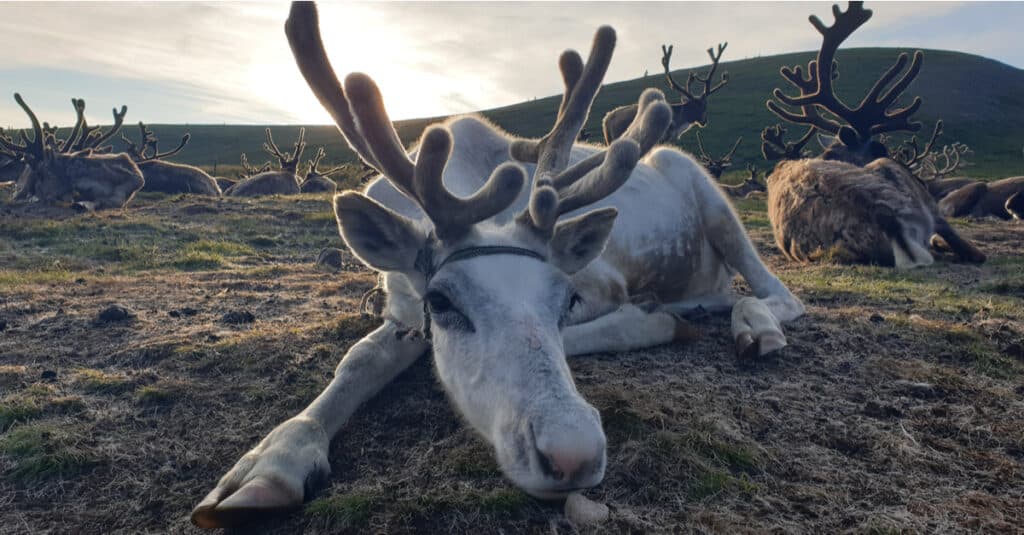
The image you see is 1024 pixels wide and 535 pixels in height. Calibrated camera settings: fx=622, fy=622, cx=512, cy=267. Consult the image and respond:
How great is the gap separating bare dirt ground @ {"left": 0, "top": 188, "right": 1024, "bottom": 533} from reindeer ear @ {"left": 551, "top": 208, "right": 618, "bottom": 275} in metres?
0.70

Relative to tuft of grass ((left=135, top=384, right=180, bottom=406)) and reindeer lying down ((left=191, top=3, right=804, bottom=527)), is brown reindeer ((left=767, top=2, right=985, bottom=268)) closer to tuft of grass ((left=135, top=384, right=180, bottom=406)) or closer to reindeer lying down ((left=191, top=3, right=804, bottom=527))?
reindeer lying down ((left=191, top=3, right=804, bottom=527))

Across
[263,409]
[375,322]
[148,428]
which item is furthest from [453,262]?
[375,322]

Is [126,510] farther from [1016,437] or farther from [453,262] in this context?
[1016,437]

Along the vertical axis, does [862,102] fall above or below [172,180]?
above

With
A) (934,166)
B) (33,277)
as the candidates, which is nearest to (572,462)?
(33,277)

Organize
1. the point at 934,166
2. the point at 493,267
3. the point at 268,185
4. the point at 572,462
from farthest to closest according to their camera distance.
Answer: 1. the point at 934,166
2. the point at 268,185
3. the point at 493,267
4. the point at 572,462

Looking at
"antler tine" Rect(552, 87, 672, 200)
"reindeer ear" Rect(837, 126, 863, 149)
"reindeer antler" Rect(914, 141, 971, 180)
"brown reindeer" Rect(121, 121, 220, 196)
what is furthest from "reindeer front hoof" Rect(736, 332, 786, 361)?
"brown reindeer" Rect(121, 121, 220, 196)

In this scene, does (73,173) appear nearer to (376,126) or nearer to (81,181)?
(81,181)

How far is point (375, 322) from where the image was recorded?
4676 millimetres

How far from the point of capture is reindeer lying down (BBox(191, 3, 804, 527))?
6.79ft

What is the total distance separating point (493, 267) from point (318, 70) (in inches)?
53.1

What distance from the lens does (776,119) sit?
5156cm

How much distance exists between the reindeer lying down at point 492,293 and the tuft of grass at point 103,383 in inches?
49.8

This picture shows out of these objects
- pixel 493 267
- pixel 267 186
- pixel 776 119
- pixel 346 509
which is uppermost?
pixel 776 119
